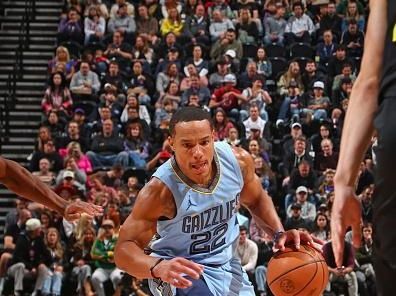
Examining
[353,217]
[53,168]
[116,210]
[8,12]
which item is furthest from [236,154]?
[8,12]

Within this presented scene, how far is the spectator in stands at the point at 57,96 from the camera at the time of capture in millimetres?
13562

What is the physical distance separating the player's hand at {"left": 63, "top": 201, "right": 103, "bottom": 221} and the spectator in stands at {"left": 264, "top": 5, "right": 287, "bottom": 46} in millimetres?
10935

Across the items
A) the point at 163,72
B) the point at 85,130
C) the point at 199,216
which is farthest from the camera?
the point at 163,72

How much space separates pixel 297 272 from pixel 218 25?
36.0ft

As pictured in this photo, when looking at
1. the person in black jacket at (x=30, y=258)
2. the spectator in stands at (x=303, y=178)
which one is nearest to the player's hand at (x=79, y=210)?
the person in black jacket at (x=30, y=258)

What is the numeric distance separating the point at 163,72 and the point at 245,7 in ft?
8.41

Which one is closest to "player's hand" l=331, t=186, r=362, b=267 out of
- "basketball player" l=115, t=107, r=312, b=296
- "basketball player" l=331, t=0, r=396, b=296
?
"basketball player" l=331, t=0, r=396, b=296

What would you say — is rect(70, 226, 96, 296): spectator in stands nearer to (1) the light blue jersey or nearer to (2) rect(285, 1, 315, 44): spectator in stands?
(1) the light blue jersey

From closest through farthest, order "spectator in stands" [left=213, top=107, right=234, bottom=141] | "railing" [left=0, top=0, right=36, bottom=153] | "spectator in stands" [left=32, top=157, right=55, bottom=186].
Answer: "spectator in stands" [left=32, top=157, right=55, bottom=186], "spectator in stands" [left=213, top=107, right=234, bottom=141], "railing" [left=0, top=0, right=36, bottom=153]

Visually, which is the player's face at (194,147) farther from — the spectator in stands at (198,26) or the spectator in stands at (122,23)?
the spectator in stands at (122,23)

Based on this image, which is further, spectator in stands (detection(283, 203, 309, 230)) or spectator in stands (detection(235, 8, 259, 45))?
spectator in stands (detection(235, 8, 259, 45))

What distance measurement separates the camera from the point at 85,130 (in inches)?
508

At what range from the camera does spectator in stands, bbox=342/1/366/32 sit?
15.1 metres

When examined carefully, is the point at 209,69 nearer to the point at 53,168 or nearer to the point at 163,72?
the point at 163,72
